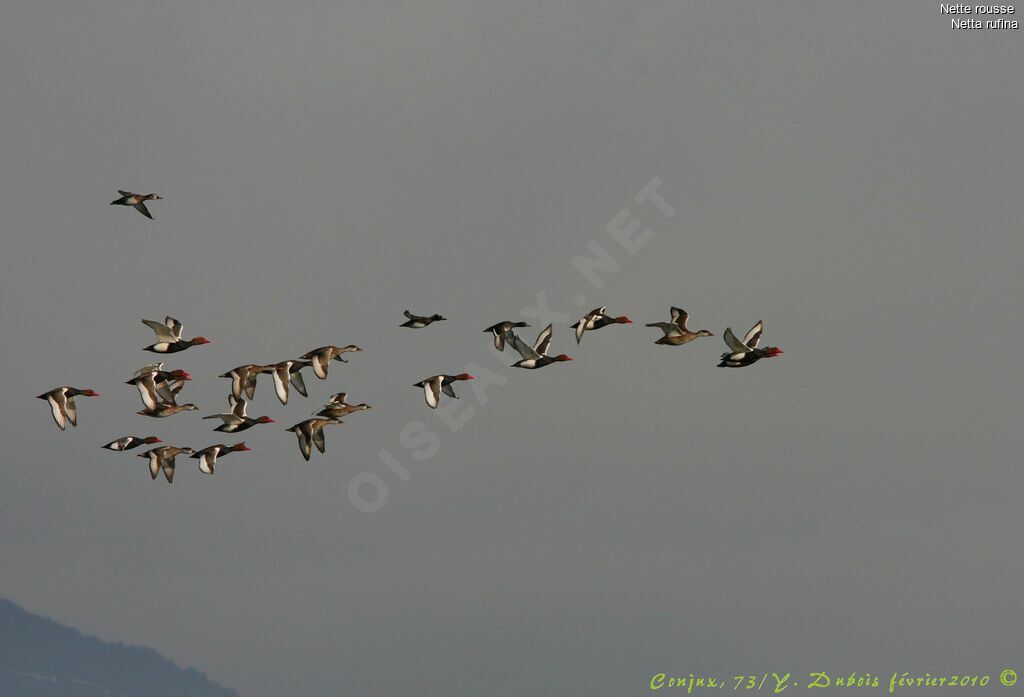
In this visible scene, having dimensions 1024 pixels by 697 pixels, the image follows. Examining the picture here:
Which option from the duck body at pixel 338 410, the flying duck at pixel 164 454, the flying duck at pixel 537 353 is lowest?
the flying duck at pixel 164 454

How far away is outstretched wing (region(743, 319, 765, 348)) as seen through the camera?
63.2 m

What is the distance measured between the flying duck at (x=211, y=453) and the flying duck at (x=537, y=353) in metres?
13.1

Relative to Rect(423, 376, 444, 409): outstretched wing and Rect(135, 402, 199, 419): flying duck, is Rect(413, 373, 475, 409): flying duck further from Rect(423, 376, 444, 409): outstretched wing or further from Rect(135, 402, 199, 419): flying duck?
Rect(135, 402, 199, 419): flying duck

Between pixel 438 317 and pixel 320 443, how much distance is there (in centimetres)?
777

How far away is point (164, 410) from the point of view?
67625 mm

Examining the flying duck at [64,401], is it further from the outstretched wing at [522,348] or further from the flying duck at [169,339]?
the outstretched wing at [522,348]

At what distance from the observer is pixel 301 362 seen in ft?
224

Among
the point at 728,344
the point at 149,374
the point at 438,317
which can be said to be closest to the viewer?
the point at 728,344

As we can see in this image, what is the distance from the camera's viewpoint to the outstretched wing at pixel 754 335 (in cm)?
6319

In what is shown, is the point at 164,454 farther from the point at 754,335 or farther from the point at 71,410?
the point at 754,335

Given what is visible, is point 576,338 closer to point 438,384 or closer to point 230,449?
point 438,384

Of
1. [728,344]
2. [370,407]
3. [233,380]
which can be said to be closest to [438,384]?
[370,407]

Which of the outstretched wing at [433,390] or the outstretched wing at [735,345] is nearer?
the outstretched wing at [735,345]

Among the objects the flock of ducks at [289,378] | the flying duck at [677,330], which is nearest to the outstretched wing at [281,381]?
the flock of ducks at [289,378]
